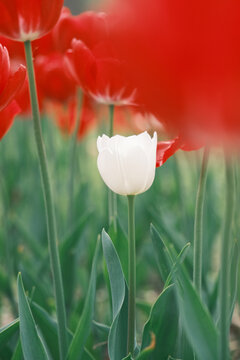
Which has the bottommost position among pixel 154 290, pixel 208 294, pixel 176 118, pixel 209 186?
pixel 154 290

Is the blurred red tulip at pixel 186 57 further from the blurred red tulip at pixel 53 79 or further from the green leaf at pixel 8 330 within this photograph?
the blurred red tulip at pixel 53 79

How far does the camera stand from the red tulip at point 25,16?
50cm

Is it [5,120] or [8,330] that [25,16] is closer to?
[5,120]

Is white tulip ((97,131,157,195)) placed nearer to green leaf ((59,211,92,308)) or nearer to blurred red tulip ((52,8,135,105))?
blurred red tulip ((52,8,135,105))

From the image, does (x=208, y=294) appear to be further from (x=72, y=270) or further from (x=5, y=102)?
(x=5, y=102)

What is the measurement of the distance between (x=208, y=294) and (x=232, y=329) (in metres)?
0.31

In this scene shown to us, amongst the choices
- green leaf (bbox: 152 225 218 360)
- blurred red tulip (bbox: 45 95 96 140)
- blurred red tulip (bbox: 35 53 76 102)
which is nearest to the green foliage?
green leaf (bbox: 152 225 218 360)

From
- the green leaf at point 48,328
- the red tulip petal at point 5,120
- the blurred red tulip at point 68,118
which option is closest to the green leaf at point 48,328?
the green leaf at point 48,328

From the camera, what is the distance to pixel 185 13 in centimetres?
28

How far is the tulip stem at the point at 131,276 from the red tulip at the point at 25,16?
18 centimetres

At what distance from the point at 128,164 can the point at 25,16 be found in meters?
0.17

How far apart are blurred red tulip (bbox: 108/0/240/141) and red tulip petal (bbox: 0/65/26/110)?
204 millimetres

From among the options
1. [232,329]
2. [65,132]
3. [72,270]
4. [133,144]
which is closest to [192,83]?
[133,144]

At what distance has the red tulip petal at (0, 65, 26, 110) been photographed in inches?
19.2
